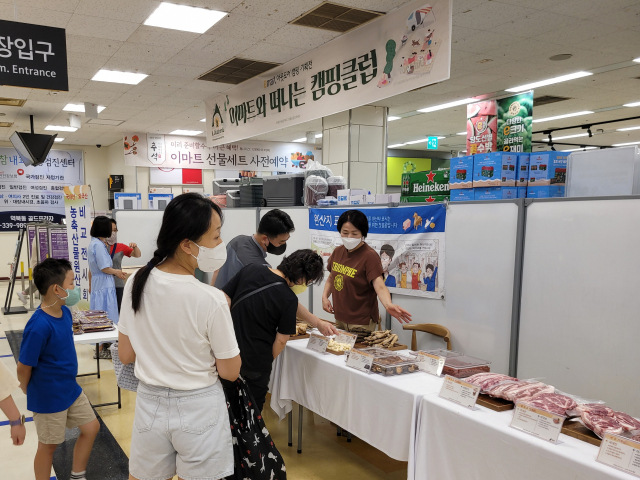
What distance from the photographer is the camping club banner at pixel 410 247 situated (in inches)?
140

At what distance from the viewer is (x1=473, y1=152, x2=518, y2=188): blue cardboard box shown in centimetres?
367

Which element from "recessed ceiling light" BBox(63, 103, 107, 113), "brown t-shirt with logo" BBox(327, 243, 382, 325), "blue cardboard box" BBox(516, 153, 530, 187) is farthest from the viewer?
"recessed ceiling light" BBox(63, 103, 107, 113)

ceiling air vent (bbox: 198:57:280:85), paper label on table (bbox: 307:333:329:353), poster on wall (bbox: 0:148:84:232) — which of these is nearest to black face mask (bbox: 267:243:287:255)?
paper label on table (bbox: 307:333:329:353)

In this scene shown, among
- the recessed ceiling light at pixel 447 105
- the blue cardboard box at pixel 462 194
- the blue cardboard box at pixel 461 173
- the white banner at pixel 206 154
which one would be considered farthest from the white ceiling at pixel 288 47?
the white banner at pixel 206 154

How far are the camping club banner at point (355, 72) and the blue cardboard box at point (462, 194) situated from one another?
0.89 meters

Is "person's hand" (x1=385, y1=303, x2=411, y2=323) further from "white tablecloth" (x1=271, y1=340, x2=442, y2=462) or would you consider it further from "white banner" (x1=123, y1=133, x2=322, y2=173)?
"white banner" (x1=123, y1=133, x2=322, y2=173)

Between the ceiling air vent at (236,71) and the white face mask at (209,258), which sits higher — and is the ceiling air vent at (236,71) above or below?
above

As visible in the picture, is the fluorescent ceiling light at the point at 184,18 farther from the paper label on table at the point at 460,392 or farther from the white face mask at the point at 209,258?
the paper label on table at the point at 460,392

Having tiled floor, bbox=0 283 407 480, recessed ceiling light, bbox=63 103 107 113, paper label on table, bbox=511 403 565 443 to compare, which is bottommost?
tiled floor, bbox=0 283 407 480

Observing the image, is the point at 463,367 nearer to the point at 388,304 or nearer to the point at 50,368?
the point at 388,304

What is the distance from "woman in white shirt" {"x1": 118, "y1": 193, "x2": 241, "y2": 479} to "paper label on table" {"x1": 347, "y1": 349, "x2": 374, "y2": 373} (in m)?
1.00

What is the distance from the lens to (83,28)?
496 centimetres

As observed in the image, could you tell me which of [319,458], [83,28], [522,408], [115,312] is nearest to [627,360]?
[522,408]

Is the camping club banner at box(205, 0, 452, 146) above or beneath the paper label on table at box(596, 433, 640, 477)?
above
